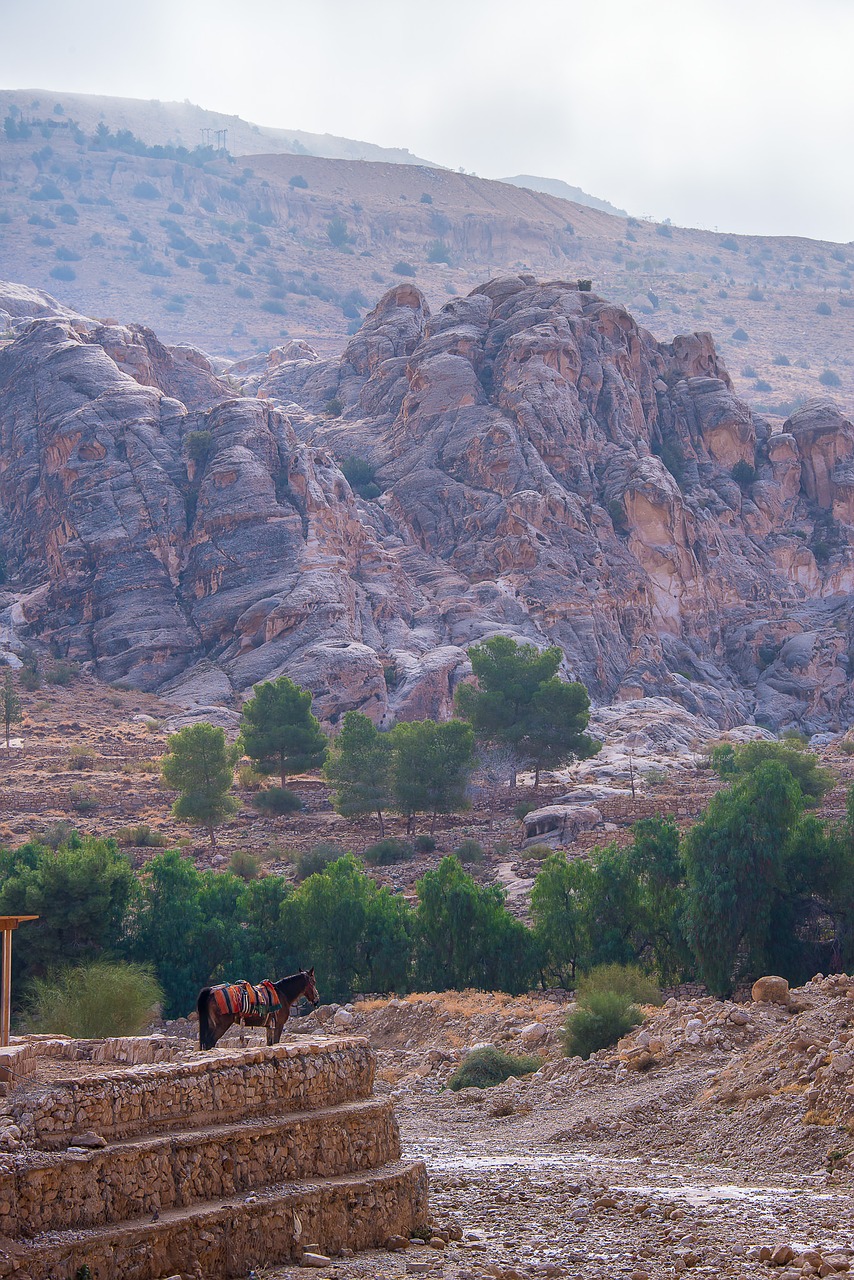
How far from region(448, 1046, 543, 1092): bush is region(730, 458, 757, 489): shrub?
6272 centimetres

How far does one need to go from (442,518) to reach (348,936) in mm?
44025

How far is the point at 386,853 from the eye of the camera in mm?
46312

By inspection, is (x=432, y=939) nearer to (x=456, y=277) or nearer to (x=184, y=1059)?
(x=184, y=1059)

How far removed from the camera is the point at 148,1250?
10852mm

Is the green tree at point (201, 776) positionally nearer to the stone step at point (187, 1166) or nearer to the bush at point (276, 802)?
the bush at point (276, 802)

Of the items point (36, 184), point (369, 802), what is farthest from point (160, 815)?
point (36, 184)

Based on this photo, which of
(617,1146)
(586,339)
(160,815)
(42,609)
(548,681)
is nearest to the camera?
(617,1146)

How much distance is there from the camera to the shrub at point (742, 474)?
82562mm

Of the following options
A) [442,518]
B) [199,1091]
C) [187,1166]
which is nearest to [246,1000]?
[199,1091]

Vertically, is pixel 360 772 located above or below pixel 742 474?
below

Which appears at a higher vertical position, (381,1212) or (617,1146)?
(381,1212)

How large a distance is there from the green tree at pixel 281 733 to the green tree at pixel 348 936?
829 inches

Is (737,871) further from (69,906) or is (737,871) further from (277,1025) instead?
(277,1025)

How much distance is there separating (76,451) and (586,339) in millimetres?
29058
